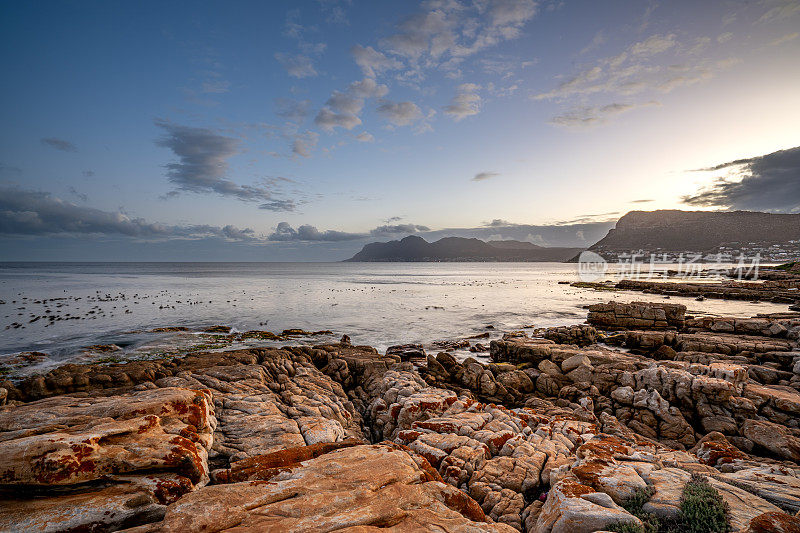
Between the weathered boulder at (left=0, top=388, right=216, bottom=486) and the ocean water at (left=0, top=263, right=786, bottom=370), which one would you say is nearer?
the weathered boulder at (left=0, top=388, right=216, bottom=486)

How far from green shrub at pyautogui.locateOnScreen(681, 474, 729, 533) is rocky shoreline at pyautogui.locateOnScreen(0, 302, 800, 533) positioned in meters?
0.16

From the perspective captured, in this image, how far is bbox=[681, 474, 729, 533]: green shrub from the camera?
6.43 meters

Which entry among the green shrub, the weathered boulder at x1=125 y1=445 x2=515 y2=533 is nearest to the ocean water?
the weathered boulder at x1=125 y1=445 x2=515 y2=533

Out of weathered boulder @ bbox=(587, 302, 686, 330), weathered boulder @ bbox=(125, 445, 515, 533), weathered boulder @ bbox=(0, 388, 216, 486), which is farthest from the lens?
weathered boulder @ bbox=(587, 302, 686, 330)

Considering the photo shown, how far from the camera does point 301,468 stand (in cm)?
768

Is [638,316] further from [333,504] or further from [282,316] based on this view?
[282,316]

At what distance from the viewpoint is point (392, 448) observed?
8.98 m

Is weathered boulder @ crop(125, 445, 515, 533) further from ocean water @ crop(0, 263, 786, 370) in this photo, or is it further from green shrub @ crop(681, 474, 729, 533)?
ocean water @ crop(0, 263, 786, 370)

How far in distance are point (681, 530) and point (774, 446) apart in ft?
34.4

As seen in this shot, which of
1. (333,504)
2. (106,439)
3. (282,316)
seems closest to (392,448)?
(333,504)

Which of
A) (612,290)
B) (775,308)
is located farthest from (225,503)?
(612,290)

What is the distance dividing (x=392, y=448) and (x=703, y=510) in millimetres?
6835

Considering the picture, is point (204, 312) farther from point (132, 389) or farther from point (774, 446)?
point (774, 446)

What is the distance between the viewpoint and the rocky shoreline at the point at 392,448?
6.18 m
